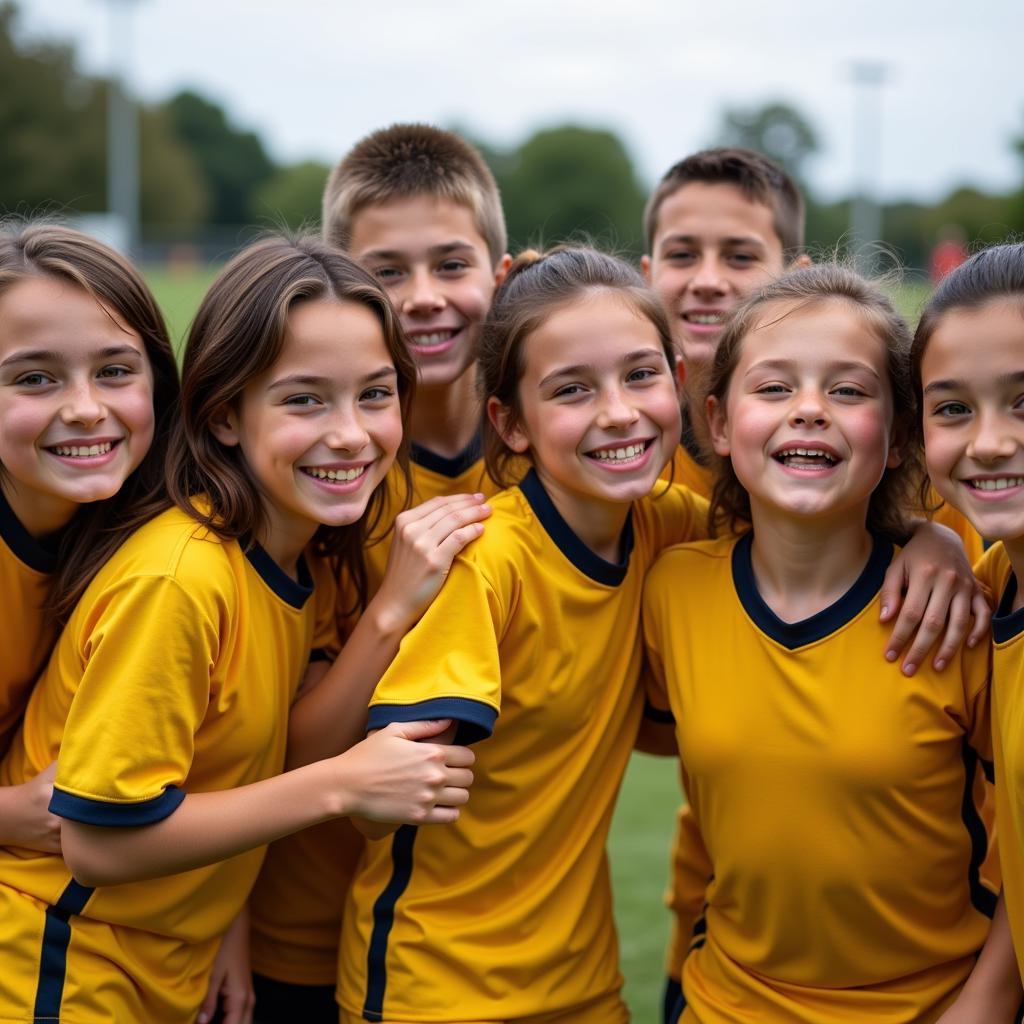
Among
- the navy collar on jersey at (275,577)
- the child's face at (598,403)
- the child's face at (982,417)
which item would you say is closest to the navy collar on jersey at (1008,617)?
the child's face at (982,417)

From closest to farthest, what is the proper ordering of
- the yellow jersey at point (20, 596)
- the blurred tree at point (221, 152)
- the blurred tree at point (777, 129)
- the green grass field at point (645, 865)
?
the yellow jersey at point (20, 596)
the green grass field at point (645, 865)
the blurred tree at point (221, 152)
the blurred tree at point (777, 129)

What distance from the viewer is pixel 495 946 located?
2.50 metres

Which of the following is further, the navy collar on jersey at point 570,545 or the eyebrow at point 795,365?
the navy collar on jersey at point 570,545

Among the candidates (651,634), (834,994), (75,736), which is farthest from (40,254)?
(834,994)

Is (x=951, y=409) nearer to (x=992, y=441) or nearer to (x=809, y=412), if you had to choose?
(x=992, y=441)

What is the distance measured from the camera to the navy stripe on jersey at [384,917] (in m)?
2.50

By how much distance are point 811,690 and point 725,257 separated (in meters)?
1.70

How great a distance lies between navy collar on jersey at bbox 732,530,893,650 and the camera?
2467 millimetres

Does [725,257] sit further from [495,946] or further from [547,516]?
[495,946]

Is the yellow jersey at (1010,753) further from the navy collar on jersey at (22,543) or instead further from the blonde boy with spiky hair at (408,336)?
the navy collar on jersey at (22,543)

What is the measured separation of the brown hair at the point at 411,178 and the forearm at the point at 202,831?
60.1 inches

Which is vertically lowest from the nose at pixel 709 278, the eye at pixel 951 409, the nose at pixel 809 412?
the nose at pixel 809 412

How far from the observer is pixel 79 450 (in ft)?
8.24

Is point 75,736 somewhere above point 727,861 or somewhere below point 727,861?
above
